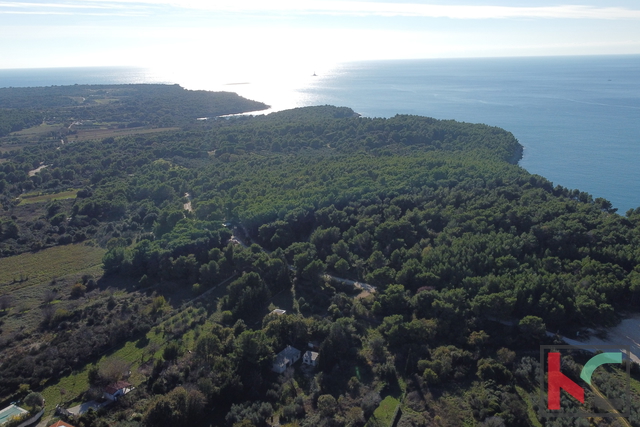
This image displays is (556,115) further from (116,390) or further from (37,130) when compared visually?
(37,130)

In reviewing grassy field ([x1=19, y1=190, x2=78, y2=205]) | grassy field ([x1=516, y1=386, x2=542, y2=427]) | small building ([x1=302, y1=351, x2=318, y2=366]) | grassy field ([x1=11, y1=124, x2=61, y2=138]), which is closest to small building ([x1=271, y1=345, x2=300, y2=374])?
small building ([x1=302, y1=351, x2=318, y2=366])

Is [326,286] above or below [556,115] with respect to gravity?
below

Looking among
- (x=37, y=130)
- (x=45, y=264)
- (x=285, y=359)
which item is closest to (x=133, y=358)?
(x=285, y=359)

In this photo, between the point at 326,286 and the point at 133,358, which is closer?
the point at 133,358

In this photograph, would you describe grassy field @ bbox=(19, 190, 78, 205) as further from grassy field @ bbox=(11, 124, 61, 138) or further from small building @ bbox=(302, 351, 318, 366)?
small building @ bbox=(302, 351, 318, 366)

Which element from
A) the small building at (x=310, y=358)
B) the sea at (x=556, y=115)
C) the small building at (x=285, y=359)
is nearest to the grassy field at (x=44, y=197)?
the small building at (x=285, y=359)

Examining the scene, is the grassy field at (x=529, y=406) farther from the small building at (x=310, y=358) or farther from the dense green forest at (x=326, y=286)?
the small building at (x=310, y=358)

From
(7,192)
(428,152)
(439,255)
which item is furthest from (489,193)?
(7,192)
